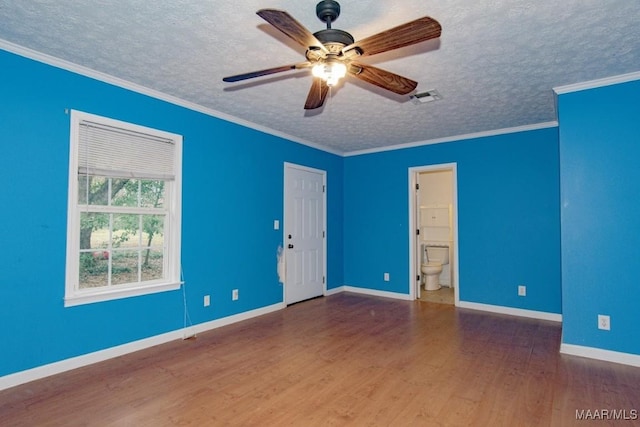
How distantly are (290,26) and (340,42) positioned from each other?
1.20ft

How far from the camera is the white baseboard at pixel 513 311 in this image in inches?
170

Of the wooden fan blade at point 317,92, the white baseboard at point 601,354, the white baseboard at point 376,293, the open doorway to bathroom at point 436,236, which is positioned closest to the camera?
the wooden fan blade at point 317,92

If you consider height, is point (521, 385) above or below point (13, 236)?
below

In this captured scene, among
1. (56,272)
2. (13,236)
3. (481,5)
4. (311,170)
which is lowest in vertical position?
(56,272)

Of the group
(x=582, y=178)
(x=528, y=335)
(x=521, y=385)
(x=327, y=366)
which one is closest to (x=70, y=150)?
(x=327, y=366)

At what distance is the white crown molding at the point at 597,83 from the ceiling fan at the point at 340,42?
1.99m

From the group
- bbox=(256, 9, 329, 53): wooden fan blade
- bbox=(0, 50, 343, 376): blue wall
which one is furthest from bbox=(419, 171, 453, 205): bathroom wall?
bbox=(256, 9, 329, 53): wooden fan blade

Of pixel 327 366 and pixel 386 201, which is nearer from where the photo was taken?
pixel 327 366

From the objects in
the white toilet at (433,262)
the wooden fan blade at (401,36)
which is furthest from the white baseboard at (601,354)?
the wooden fan blade at (401,36)

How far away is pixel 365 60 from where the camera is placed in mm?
2764

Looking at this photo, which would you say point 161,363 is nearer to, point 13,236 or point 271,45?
point 13,236

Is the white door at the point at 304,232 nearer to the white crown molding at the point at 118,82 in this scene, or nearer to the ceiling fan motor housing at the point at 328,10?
the white crown molding at the point at 118,82

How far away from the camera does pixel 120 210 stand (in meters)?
3.20

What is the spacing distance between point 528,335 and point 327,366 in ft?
7.79
